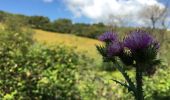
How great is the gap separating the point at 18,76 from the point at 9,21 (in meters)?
28.4

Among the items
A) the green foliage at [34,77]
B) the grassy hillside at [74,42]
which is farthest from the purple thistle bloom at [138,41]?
the green foliage at [34,77]

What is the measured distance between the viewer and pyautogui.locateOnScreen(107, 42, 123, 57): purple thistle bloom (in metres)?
3.90

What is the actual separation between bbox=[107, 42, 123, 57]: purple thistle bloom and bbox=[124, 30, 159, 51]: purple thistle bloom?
14 centimetres

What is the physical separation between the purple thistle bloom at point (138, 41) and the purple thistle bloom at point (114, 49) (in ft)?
0.47

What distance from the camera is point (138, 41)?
144 inches

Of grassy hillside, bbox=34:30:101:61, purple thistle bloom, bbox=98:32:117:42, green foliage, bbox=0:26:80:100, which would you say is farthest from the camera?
grassy hillside, bbox=34:30:101:61

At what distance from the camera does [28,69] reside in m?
10.9

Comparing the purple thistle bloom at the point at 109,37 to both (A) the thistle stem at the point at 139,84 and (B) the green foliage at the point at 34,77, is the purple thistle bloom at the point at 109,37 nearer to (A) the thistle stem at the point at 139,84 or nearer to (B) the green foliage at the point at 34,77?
(A) the thistle stem at the point at 139,84

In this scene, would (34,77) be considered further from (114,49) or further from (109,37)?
(114,49)

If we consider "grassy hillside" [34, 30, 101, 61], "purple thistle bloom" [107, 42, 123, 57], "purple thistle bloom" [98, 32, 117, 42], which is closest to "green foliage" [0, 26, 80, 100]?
"grassy hillside" [34, 30, 101, 61]

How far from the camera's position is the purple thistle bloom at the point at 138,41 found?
3.68 m

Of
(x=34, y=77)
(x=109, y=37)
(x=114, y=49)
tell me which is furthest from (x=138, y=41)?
(x=34, y=77)

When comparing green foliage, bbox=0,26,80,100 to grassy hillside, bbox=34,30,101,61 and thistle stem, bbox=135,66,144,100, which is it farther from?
thistle stem, bbox=135,66,144,100

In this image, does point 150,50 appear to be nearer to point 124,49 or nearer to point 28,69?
point 124,49
